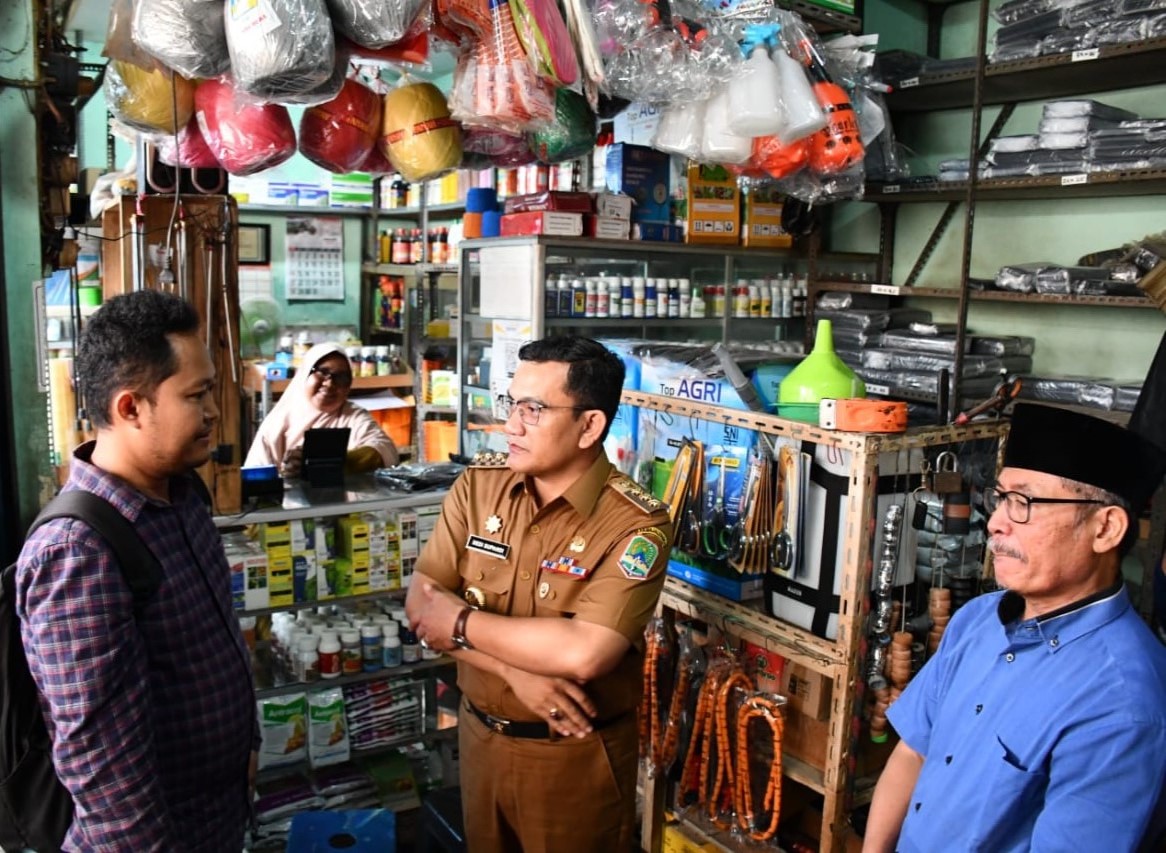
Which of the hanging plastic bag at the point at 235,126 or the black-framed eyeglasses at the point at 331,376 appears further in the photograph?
the black-framed eyeglasses at the point at 331,376

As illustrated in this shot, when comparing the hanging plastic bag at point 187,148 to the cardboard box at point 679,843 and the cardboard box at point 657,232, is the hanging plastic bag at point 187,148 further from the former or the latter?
the cardboard box at point 657,232

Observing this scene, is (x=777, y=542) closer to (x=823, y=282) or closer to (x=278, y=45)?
(x=278, y=45)

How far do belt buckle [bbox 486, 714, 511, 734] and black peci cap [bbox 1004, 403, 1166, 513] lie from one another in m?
1.18

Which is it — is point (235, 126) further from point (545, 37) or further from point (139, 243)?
point (545, 37)

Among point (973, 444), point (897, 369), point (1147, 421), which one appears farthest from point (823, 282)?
point (973, 444)

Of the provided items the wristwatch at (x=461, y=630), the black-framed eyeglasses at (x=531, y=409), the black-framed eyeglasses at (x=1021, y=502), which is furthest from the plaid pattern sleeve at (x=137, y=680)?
the black-framed eyeglasses at (x=1021, y=502)

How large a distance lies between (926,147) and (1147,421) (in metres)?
2.21

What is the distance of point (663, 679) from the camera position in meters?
2.74

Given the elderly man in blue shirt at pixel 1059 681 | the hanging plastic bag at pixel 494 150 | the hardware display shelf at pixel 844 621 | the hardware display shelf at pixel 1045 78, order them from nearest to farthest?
the elderly man in blue shirt at pixel 1059 681 < the hardware display shelf at pixel 844 621 < the hanging plastic bag at pixel 494 150 < the hardware display shelf at pixel 1045 78

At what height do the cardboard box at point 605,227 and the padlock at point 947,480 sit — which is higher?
the cardboard box at point 605,227

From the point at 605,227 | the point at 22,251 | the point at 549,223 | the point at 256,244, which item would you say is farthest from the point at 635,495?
the point at 256,244

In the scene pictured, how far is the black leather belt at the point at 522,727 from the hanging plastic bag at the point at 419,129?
145cm

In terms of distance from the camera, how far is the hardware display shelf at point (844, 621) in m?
2.20

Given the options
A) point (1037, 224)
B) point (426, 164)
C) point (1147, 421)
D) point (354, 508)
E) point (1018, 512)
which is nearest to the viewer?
point (1018, 512)
